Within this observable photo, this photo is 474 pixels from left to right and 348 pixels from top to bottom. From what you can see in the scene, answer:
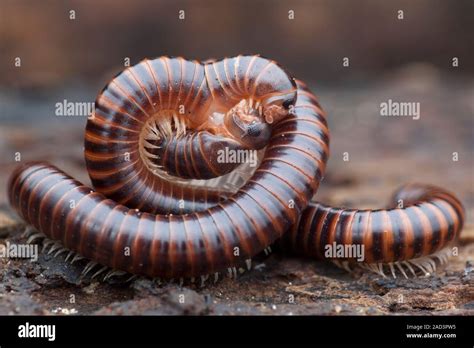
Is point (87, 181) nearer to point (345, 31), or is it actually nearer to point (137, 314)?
point (137, 314)

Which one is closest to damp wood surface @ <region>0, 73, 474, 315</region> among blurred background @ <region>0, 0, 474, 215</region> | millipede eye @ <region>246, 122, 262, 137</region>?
blurred background @ <region>0, 0, 474, 215</region>

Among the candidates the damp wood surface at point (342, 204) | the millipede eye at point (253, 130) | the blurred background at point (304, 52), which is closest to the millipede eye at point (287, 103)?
the millipede eye at point (253, 130)

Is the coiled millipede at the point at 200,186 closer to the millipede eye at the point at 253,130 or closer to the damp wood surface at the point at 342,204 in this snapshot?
the millipede eye at the point at 253,130

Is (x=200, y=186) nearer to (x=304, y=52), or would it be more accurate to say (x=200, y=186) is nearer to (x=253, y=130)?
(x=253, y=130)

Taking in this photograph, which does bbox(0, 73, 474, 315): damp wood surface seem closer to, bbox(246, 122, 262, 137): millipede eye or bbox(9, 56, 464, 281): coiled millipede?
bbox(9, 56, 464, 281): coiled millipede

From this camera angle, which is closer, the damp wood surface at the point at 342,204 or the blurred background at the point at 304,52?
the damp wood surface at the point at 342,204
